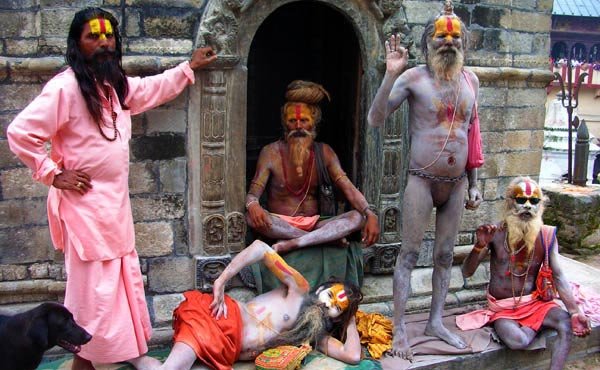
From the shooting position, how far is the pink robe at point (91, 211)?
11.2ft

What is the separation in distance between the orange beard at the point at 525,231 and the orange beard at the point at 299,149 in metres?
1.71

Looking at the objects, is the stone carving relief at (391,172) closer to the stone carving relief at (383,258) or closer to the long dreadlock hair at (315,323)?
the stone carving relief at (383,258)

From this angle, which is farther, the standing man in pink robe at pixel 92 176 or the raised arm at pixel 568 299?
the raised arm at pixel 568 299

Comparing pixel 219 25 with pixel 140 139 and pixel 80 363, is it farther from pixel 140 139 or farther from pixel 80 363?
pixel 80 363

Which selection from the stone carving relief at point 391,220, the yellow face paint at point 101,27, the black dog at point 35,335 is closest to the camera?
the black dog at point 35,335

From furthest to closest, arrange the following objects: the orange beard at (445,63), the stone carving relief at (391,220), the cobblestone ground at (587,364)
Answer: the stone carving relief at (391,220), the cobblestone ground at (587,364), the orange beard at (445,63)

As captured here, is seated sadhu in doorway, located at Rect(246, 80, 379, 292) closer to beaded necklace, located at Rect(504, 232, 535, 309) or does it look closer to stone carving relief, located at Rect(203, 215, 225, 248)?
stone carving relief, located at Rect(203, 215, 225, 248)

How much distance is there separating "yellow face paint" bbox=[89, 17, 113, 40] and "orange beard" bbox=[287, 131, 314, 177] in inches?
71.4

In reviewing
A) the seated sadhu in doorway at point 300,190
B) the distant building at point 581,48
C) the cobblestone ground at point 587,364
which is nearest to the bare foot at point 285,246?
the seated sadhu in doorway at point 300,190

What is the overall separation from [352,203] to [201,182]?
1.25m

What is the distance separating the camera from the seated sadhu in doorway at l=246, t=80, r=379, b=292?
15.7 feet

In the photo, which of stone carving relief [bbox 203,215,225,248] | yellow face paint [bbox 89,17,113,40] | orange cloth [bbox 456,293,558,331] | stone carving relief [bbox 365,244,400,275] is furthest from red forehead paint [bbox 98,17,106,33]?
orange cloth [bbox 456,293,558,331]

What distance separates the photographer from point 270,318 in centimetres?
417

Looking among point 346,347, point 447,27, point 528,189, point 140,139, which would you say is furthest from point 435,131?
point 140,139
